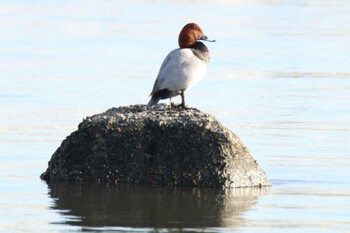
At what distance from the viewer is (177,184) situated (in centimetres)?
1144

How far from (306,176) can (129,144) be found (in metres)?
2.06

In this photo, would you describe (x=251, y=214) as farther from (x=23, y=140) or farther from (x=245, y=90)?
(x=245, y=90)

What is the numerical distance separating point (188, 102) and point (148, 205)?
7336 mm

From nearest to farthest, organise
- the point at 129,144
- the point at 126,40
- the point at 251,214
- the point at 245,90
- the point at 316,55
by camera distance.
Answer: the point at 251,214 < the point at 129,144 < the point at 245,90 < the point at 316,55 < the point at 126,40

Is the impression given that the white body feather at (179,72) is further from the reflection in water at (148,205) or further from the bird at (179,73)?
the reflection in water at (148,205)

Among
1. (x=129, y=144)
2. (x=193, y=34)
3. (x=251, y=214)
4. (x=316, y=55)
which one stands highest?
(x=316, y=55)

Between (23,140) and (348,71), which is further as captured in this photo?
(348,71)

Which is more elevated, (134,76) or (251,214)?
(134,76)

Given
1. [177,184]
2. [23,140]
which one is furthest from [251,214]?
[23,140]

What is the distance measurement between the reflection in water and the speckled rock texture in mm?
143

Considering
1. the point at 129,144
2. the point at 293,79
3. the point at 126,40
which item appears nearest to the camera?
the point at 129,144

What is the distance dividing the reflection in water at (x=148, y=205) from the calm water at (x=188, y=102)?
0.02m

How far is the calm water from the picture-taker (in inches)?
399

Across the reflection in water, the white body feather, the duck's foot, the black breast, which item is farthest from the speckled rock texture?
the black breast
